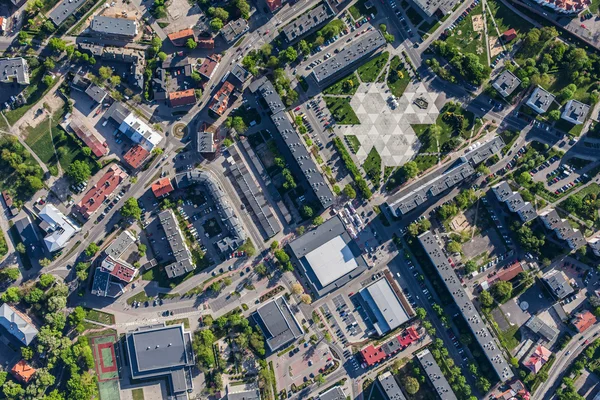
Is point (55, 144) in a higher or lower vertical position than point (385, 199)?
higher

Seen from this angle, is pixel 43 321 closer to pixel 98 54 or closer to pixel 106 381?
pixel 106 381

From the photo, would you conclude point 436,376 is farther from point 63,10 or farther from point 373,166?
point 63,10

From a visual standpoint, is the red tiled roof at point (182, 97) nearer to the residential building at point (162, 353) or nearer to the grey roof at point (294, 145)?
the grey roof at point (294, 145)

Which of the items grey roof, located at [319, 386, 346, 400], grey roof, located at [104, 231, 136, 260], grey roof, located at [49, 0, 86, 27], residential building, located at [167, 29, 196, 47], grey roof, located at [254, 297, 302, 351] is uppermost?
grey roof, located at [49, 0, 86, 27]

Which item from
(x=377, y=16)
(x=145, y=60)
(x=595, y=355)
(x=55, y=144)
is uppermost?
(x=145, y=60)

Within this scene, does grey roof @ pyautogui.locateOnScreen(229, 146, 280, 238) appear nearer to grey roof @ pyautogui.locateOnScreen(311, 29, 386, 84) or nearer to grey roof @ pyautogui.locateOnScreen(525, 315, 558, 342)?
grey roof @ pyautogui.locateOnScreen(311, 29, 386, 84)

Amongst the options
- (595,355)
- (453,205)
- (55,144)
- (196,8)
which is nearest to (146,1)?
(196,8)

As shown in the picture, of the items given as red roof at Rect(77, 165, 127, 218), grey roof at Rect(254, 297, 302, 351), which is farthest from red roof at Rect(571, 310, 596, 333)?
red roof at Rect(77, 165, 127, 218)
